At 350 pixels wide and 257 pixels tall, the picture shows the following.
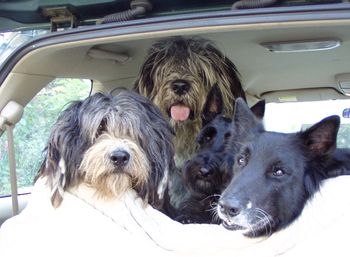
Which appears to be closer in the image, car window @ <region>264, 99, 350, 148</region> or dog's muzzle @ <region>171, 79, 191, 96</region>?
dog's muzzle @ <region>171, 79, 191, 96</region>

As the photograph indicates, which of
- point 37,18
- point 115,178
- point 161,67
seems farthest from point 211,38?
point 115,178

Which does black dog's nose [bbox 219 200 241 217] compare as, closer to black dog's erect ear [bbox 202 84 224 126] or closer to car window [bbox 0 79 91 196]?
black dog's erect ear [bbox 202 84 224 126]

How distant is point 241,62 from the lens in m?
3.51

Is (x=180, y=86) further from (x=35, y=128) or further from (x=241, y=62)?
(x=35, y=128)

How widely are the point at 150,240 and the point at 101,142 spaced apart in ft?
1.58

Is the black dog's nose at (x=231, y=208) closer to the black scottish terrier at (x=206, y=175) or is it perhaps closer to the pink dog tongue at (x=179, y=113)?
the black scottish terrier at (x=206, y=175)

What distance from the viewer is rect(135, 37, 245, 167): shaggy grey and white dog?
9.66ft

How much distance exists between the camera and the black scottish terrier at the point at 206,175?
259cm

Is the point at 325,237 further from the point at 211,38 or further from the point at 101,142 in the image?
the point at 211,38

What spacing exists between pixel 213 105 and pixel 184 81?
8.1 inches

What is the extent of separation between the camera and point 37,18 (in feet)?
8.32

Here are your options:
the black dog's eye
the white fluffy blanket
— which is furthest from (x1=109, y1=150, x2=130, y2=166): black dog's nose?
the black dog's eye

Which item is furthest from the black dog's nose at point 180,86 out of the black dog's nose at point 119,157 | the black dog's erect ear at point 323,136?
the black dog's erect ear at point 323,136

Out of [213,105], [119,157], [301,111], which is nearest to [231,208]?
[119,157]
